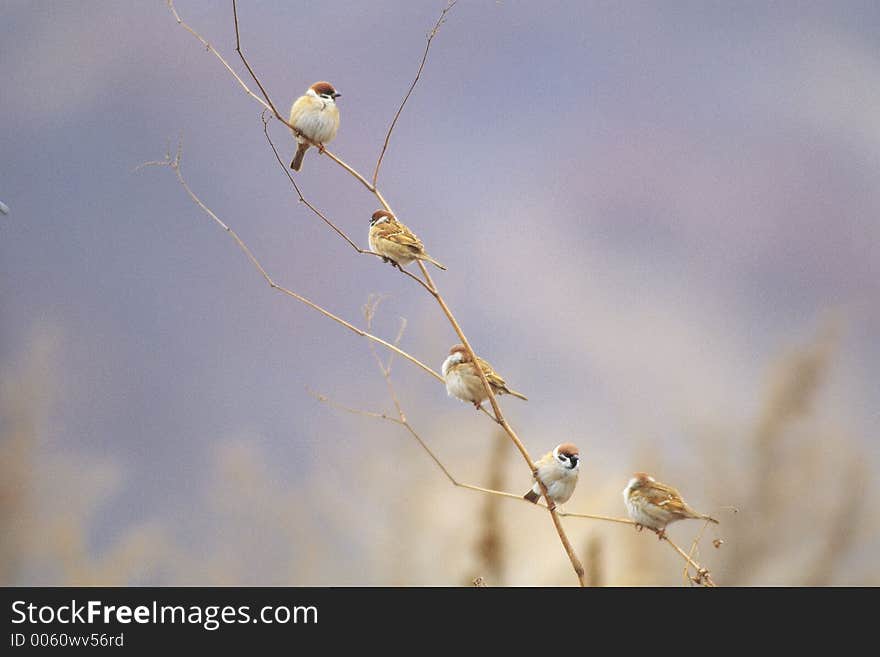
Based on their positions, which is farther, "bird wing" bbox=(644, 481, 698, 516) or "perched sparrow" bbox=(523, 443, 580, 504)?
"bird wing" bbox=(644, 481, 698, 516)

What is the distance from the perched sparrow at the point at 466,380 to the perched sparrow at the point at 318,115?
0.64 meters

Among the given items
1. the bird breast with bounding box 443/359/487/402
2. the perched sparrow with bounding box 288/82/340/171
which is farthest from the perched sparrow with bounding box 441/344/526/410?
the perched sparrow with bounding box 288/82/340/171

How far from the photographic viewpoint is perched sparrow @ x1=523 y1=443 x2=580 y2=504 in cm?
180

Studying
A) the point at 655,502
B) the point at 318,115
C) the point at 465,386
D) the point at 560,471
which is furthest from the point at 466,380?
the point at 318,115

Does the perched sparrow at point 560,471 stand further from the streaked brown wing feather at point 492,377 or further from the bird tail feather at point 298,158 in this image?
the bird tail feather at point 298,158

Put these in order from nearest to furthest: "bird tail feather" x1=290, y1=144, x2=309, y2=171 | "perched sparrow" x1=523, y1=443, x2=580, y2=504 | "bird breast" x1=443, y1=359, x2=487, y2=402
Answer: "perched sparrow" x1=523, y1=443, x2=580, y2=504
"bird breast" x1=443, y1=359, x2=487, y2=402
"bird tail feather" x1=290, y1=144, x2=309, y2=171

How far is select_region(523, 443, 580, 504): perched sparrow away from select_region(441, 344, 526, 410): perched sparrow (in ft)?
0.67

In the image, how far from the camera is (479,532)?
7.15 ft

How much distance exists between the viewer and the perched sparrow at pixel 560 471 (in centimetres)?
180

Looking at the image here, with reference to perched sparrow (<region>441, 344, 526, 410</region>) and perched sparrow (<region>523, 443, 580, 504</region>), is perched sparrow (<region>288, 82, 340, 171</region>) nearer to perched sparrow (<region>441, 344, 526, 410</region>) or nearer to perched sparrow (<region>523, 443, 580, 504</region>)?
perched sparrow (<region>441, 344, 526, 410</region>)

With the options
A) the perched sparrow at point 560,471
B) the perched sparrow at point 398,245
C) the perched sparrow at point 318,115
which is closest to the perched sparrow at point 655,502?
the perched sparrow at point 560,471
